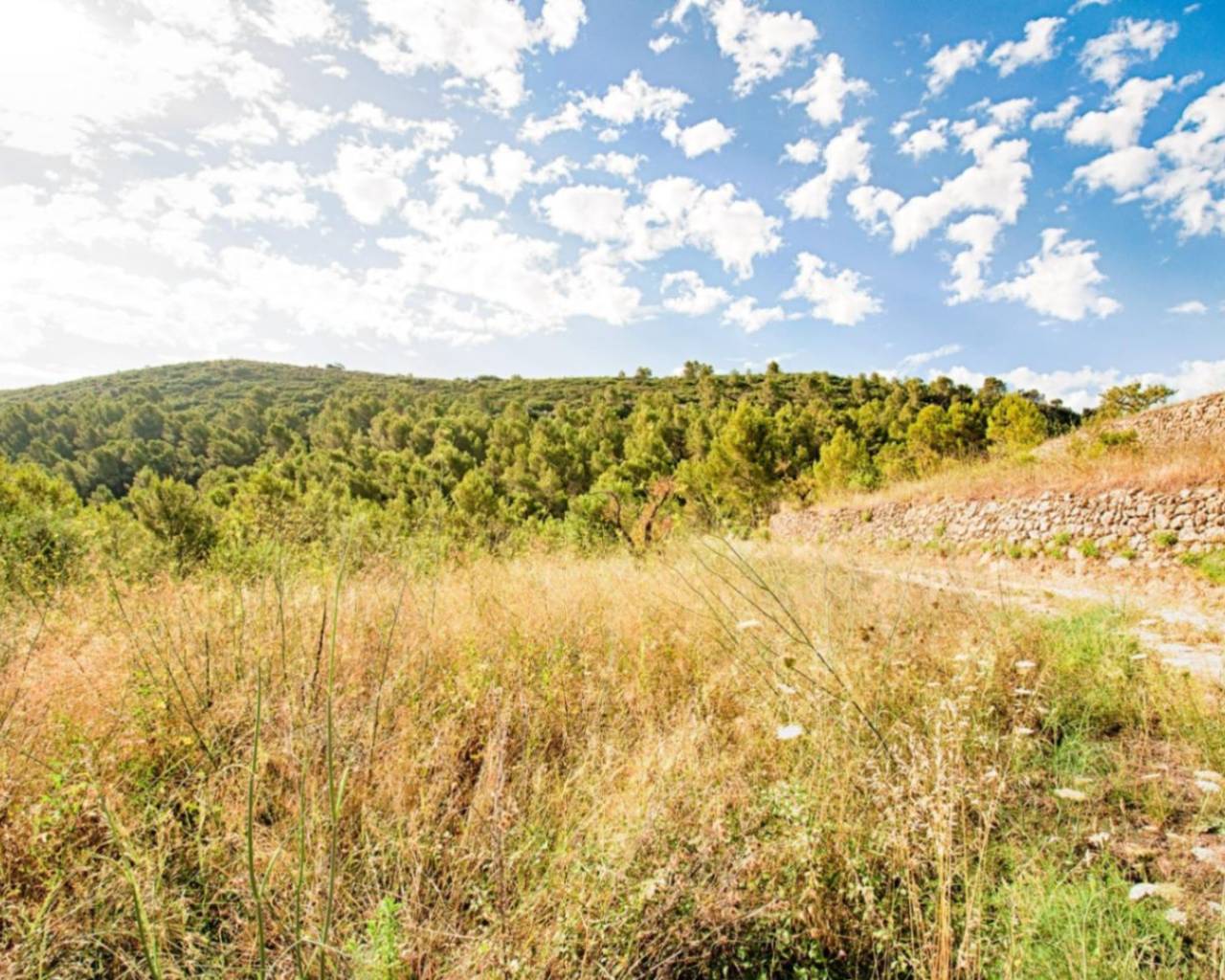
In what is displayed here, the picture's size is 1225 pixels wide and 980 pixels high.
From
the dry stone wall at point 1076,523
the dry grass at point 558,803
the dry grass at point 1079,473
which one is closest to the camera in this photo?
the dry grass at point 558,803

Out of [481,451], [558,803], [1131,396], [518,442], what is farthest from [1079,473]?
[481,451]

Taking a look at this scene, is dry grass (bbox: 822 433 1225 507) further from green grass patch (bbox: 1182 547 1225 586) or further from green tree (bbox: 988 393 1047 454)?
green tree (bbox: 988 393 1047 454)

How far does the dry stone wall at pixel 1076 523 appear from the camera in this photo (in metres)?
8.56

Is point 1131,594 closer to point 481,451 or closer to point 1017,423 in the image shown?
point 1017,423

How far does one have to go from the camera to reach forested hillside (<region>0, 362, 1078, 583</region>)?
9516 mm

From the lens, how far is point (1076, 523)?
10375 millimetres

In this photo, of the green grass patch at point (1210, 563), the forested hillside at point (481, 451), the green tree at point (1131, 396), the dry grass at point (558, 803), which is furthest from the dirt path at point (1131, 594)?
the green tree at point (1131, 396)

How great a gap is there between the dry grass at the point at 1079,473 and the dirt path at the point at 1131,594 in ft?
A: 5.82

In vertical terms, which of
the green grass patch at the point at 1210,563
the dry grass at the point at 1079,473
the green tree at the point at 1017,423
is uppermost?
the green tree at the point at 1017,423

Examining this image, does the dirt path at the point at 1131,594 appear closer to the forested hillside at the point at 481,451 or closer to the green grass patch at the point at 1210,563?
the green grass patch at the point at 1210,563

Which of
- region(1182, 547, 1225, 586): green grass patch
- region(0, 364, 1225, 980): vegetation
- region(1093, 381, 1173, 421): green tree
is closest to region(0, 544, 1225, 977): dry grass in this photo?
region(0, 364, 1225, 980): vegetation

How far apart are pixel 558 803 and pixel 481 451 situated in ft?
178

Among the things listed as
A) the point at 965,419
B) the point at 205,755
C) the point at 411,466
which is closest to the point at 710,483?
the point at 965,419

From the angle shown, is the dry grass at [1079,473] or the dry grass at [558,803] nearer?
the dry grass at [558,803]
